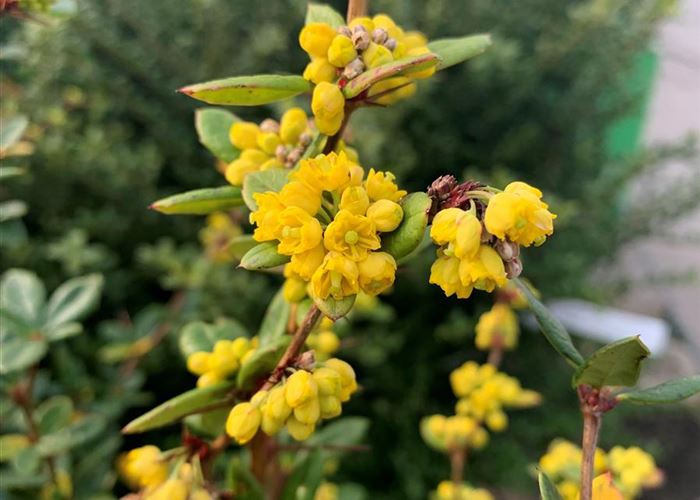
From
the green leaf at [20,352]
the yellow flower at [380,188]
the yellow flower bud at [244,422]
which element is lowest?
the green leaf at [20,352]

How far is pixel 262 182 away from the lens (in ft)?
1.36

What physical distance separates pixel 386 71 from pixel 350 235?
9 centimetres

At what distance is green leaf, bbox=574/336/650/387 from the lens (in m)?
0.36

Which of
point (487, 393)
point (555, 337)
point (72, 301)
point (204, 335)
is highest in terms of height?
point (555, 337)

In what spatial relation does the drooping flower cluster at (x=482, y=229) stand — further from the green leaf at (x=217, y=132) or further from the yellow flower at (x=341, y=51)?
the green leaf at (x=217, y=132)

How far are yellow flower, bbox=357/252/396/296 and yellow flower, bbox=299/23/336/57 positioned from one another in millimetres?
138

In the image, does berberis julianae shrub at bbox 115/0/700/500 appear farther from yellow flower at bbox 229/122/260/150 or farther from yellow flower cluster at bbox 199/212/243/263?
yellow flower cluster at bbox 199/212/243/263

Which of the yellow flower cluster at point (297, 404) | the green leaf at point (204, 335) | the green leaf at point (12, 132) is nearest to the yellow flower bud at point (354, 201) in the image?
the yellow flower cluster at point (297, 404)

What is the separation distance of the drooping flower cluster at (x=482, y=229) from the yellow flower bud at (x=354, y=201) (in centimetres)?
4

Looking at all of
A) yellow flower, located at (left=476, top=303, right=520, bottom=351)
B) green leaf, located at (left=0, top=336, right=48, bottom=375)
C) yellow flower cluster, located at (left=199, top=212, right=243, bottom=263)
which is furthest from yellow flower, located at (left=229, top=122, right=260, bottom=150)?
yellow flower cluster, located at (left=199, top=212, right=243, bottom=263)

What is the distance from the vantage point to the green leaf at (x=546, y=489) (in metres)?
0.38

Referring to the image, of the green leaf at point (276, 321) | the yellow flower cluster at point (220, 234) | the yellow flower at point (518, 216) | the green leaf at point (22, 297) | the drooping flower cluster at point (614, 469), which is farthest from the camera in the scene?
the yellow flower cluster at point (220, 234)

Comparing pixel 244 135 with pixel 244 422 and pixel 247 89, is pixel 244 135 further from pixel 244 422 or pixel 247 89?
pixel 244 422

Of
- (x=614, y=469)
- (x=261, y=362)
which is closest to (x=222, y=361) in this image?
(x=261, y=362)
